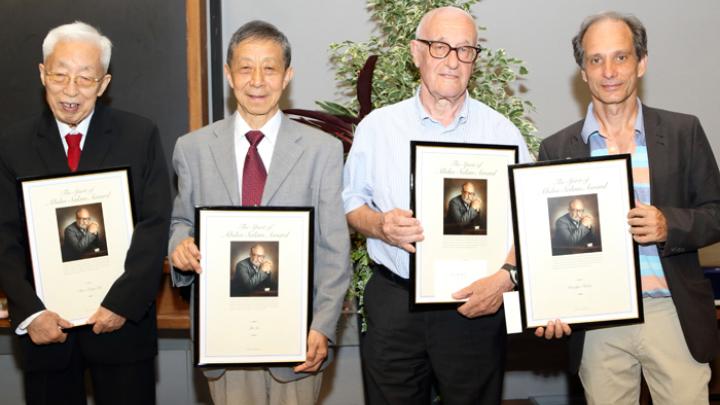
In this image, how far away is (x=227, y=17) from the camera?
3943 millimetres

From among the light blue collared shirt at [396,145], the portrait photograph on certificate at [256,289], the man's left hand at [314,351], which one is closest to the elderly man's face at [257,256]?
the portrait photograph on certificate at [256,289]

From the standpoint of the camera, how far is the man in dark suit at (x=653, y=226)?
91.9 inches

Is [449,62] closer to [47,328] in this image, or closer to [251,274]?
[251,274]

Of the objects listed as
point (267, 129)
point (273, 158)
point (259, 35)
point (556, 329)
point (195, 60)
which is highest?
point (195, 60)

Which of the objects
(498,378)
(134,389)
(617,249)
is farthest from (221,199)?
(617,249)

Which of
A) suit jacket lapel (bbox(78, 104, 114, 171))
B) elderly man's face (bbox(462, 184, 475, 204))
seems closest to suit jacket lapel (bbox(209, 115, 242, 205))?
suit jacket lapel (bbox(78, 104, 114, 171))

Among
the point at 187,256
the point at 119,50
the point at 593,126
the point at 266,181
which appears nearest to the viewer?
the point at 187,256

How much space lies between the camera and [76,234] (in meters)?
2.36

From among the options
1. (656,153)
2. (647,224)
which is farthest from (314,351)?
(656,153)

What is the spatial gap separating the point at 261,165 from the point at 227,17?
1778mm

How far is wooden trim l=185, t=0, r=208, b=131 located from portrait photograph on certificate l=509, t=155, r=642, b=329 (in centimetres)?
190

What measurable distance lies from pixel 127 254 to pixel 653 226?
1.60 meters

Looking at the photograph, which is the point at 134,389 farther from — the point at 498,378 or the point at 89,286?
the point at 498,378

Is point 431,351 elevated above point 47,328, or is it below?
below
